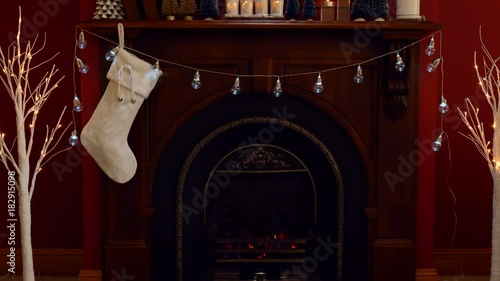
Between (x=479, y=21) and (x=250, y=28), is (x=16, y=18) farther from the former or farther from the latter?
(x=479, y=21)

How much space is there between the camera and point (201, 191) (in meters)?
3.25

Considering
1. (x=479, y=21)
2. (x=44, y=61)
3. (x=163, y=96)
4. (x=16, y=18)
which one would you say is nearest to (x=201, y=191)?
(x=163, y=96)

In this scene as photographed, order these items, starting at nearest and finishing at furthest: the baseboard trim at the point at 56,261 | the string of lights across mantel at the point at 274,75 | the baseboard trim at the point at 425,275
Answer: the string of lights across mantel at the point at 274,75, the baseboard trim at the point at 425,275, the baseboard trim at the point at 56,261

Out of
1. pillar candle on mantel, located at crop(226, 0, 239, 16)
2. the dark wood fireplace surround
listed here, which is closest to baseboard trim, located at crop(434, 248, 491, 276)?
the dark wood fireplace surround

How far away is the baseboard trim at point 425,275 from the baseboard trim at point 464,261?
12.0 inches

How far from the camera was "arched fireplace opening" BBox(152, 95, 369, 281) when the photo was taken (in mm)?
3143

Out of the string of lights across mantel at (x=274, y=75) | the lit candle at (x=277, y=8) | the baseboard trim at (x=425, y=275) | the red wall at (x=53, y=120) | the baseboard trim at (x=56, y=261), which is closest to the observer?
the string of lights across mantel at (x=274, y=75)

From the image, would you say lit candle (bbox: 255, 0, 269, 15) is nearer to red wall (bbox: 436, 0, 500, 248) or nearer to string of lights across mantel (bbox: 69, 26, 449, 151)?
string of lights across mantel (bbox: 69, 26, 449, 151)

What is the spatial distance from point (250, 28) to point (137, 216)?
1009mm

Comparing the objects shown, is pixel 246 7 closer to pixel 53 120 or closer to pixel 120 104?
pixel 120 104

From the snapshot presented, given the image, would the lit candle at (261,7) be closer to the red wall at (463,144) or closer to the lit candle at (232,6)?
the lit candle at (232,6)

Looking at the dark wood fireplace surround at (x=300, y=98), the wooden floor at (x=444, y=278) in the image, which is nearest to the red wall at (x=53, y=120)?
the wooden floor at (x=444, y=278)

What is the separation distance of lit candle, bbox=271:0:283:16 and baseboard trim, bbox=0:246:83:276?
1656 mm

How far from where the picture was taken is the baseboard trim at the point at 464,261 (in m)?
3.57
